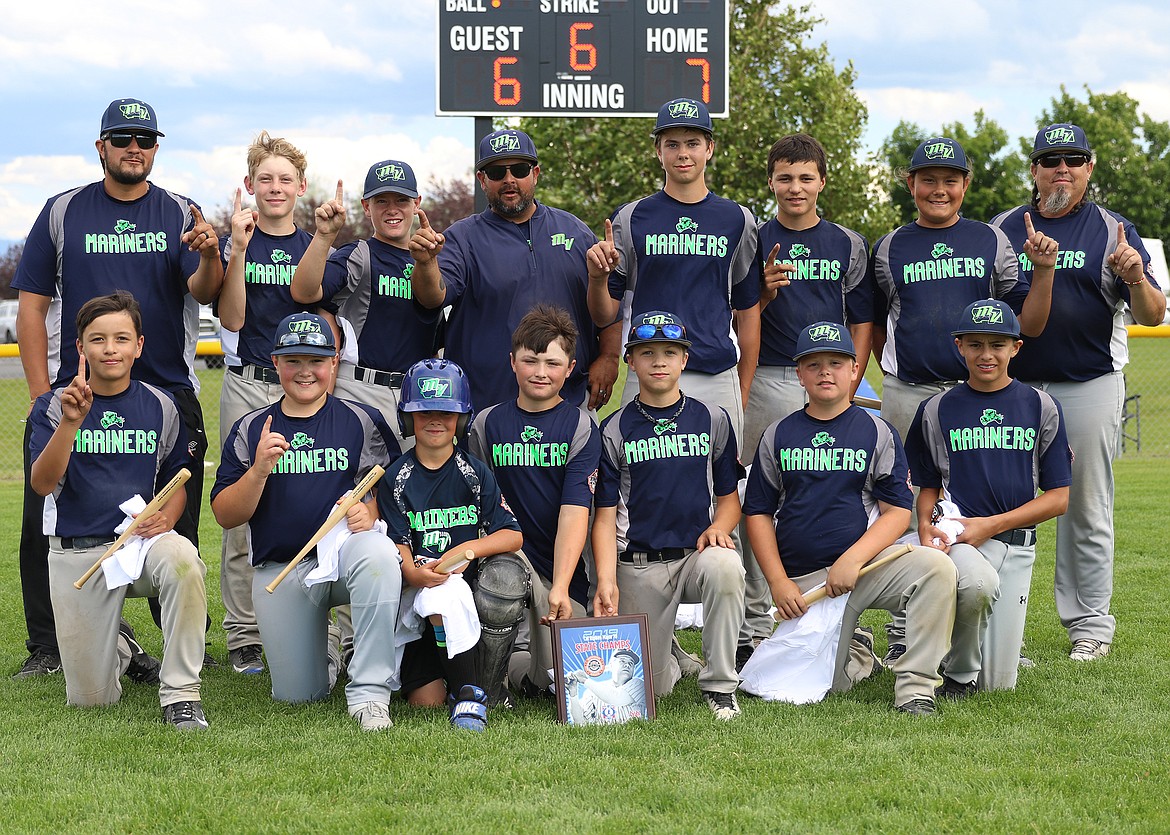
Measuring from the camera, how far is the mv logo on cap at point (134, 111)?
17.2ft

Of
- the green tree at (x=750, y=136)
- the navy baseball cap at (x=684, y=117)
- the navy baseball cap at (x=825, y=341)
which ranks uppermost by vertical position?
the green tree at (x=750, y=136)

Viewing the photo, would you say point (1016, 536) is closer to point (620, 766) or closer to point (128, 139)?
point (620, 766)

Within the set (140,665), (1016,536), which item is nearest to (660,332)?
(1016,536)

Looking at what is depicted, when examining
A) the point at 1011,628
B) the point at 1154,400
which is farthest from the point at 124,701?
the point at 1154,400

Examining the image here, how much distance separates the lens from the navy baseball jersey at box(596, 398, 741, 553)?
5004mm

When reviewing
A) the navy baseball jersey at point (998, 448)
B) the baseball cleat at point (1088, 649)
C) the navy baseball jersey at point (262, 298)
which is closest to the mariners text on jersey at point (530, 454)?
the navy baseball jersey at point (262, 298)

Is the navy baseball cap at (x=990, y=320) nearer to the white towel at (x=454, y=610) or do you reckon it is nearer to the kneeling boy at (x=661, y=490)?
the kneeling boy at (x=661, y=490)

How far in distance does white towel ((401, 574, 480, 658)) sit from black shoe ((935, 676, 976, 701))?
1880 millimetres

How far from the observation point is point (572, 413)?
200 inches

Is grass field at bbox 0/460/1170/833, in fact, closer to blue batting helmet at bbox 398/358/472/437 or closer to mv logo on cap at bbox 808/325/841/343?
blue batting helmet at bbox 398/358/472/437

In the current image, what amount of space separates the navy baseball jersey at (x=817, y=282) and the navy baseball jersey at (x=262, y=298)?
2.16 m

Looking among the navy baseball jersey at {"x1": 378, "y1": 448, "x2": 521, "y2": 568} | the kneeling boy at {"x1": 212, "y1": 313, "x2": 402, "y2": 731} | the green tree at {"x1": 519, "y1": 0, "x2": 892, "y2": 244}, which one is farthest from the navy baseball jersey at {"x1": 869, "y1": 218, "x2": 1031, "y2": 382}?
the green tree at {"x1": 519, "y1": 0, "x2": 892, "y2": 244}

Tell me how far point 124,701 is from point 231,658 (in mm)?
742

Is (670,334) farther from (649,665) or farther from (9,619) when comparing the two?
(9,619)
